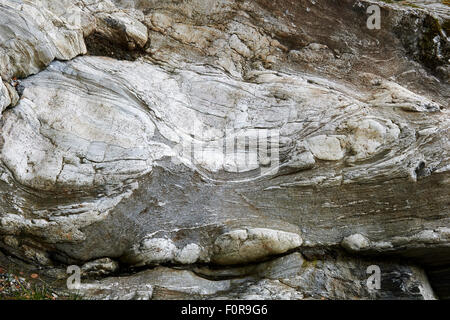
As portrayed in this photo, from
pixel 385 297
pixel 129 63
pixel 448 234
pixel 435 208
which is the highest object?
pixel 129 63

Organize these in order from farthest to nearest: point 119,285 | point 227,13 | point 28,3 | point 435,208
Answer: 1. point 227,13
2. point 28,3
3. point 435,208
4. point 119,285

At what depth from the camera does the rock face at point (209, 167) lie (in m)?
8.12

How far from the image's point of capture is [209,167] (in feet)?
30.1

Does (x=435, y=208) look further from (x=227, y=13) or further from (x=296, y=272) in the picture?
(x=227, y=13)

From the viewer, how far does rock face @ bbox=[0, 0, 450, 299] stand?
812cm

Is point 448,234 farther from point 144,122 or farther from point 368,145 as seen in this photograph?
point 144,122

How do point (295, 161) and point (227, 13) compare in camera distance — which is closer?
point (295, 161)

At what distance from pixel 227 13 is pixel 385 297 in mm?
8764

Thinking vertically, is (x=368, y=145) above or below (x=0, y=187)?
above

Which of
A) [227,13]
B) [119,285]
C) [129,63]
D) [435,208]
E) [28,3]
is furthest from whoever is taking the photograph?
[227,13]

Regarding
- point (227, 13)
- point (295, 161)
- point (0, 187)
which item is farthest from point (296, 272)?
point (227, 13)

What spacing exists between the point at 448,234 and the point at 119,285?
7219 millimetres

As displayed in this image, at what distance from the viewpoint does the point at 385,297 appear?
8.12 meters

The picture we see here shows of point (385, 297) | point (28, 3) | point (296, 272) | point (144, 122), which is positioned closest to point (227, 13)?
point (144, 122)
